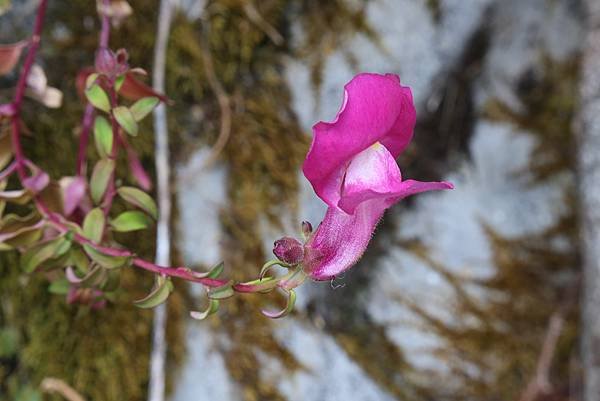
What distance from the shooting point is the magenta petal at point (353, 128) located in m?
0.53

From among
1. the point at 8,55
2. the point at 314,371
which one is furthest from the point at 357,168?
the point at 314,371

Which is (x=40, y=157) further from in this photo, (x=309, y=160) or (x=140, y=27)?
(x=309, y=160)

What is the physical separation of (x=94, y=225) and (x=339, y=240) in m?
0.29

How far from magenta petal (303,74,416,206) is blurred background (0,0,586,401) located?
57 centimetres

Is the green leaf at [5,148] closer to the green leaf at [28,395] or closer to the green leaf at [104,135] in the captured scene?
the green leaf at [104,135]

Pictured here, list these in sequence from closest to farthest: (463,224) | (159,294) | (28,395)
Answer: (159,294), (28,395), (463,224)

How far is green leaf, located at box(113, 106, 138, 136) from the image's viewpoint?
2.29 ft

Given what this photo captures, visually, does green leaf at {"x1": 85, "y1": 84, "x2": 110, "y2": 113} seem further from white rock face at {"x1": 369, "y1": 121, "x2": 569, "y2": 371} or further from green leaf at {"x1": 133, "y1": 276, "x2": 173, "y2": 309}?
white rock face at {"x1": 369, "y1": 121, "x2": 569, "y2": 371}

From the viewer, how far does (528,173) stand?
128cm

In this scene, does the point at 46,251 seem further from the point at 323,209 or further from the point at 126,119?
the point at 323,209

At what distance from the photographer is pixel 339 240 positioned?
581 millimetres

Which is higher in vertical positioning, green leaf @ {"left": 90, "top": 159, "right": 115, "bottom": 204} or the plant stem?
the plant stem

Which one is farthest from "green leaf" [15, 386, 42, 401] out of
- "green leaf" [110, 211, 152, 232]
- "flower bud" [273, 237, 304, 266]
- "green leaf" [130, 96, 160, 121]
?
"flower bud" [273, 237, 304, 266]

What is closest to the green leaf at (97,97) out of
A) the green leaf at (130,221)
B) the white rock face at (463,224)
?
the green leaf at (130,221)
